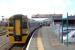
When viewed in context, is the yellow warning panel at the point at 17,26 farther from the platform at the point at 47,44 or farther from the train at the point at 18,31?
the platform at the point at 47,44

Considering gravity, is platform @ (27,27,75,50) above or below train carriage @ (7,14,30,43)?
below

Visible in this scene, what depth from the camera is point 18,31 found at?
1005 inches

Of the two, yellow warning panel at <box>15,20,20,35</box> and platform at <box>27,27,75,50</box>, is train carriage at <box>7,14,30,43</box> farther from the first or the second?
platform at <box>27,27,75,50</box>

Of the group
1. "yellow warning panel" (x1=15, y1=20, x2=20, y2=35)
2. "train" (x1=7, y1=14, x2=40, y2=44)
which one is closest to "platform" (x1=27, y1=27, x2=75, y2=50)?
"train" (x1=7, y1=14, x2=40, y2=44)

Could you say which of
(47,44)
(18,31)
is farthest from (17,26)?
(47,44)

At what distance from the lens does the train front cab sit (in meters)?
25.5

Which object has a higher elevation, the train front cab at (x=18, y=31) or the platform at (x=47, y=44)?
the train front cab at (x=18, y=31)

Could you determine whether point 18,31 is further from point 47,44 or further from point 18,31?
point 47,44

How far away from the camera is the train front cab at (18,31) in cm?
2545

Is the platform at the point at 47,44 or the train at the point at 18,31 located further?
the train at the point at 18,31

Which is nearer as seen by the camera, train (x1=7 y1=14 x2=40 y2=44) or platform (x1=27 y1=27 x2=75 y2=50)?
platform (x1=27 y1=27 x2=75 y2=50)

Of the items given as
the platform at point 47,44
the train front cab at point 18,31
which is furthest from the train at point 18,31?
the platform at point 47,44

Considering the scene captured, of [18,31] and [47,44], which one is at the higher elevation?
[18,31]

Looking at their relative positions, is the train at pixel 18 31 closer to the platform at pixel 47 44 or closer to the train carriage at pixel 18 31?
the train carriage at pixel 18 31
